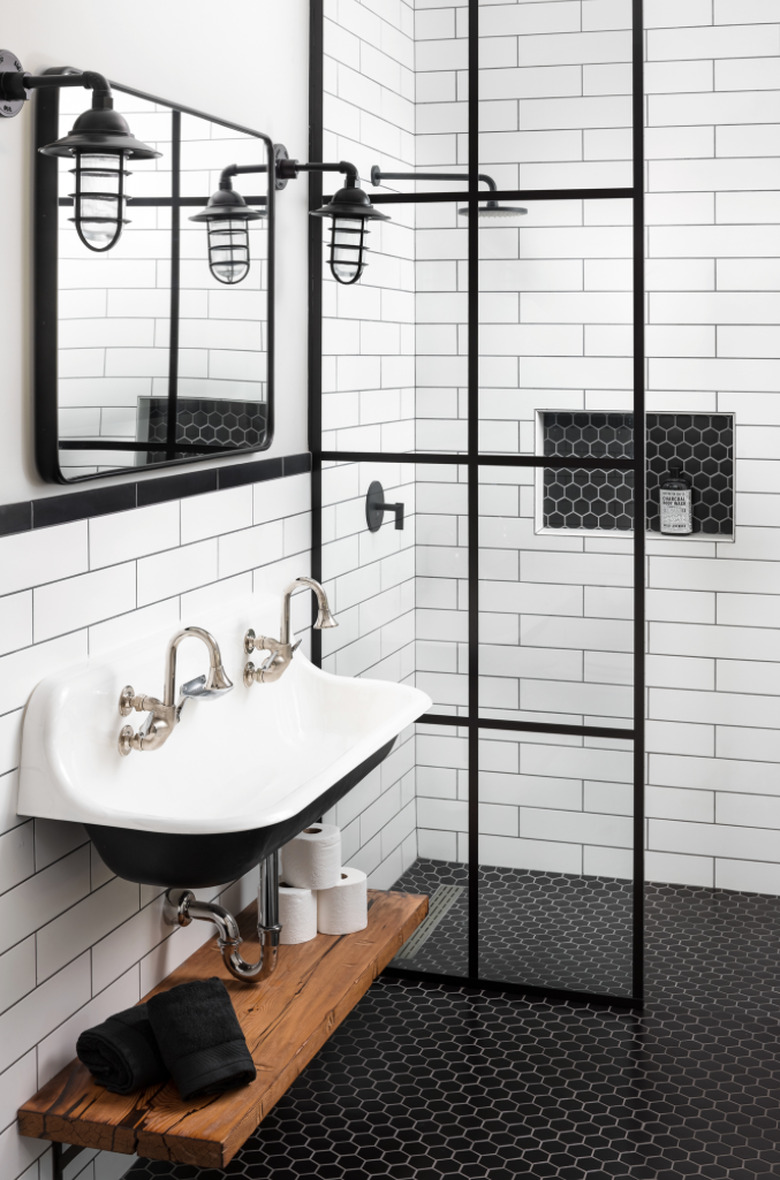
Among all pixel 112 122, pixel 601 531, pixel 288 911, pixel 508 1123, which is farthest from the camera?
pixel 601 531

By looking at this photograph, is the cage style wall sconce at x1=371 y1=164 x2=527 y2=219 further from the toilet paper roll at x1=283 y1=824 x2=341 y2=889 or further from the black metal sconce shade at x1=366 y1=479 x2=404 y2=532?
the toilet paper roll at x1=283 y1=824 x2=341 y2=889

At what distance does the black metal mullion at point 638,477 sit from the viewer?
2.98 metres

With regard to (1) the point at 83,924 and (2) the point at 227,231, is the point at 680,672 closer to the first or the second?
(2) the point at 227,231

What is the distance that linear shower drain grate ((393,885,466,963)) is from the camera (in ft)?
11.0

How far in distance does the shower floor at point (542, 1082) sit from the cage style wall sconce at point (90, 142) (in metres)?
1.84

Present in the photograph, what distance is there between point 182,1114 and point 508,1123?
0.84 m

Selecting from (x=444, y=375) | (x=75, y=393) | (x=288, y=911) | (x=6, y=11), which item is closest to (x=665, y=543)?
(x=444, y=375)

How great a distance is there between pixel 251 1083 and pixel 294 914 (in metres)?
0.66

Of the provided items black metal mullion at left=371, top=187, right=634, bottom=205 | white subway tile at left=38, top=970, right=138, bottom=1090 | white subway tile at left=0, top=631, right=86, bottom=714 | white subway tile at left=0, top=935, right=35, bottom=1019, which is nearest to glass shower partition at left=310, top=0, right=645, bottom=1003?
black metal mullion at left=371, top=187, right=634, bottom=205

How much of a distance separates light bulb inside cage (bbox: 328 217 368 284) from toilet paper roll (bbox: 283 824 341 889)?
1344 mm

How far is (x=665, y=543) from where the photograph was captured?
388 cm

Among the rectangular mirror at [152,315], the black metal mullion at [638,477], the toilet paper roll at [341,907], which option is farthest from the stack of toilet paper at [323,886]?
the rectangular mirror at [152,315]

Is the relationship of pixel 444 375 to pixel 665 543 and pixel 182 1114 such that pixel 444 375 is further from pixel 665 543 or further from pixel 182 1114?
pixel 182 1114

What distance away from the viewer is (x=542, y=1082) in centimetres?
281
